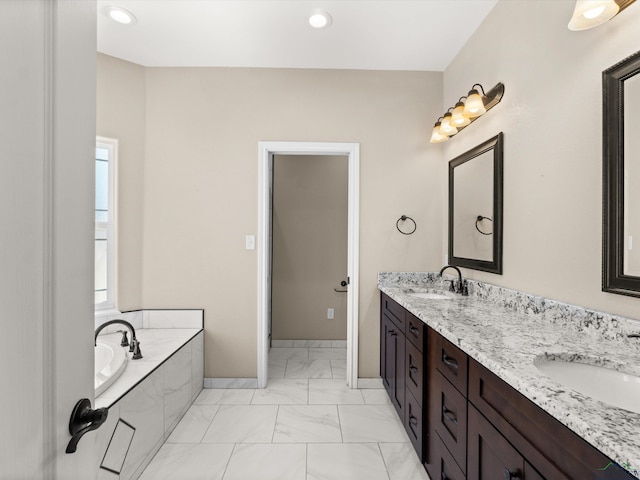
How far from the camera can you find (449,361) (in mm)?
1362

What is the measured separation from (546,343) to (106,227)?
2.94 meters

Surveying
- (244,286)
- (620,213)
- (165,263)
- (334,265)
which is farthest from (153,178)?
(620,213)

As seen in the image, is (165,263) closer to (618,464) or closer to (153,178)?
(153,178)

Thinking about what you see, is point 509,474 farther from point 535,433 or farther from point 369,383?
point 369,383

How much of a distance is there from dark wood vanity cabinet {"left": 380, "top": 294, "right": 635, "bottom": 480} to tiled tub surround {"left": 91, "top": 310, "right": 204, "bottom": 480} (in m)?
1.41

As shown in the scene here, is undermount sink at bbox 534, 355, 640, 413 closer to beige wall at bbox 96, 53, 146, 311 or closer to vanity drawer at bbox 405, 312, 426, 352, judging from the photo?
vanity drawer at bbox 405, 312, 426, 352

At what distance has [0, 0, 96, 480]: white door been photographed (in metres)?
0.44

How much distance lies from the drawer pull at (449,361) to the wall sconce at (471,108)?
151 cm

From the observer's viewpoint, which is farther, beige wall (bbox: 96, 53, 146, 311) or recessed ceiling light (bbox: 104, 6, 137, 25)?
beige wall (bbox: 96, 53, 146, 311)

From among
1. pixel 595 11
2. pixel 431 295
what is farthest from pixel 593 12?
pixel 431 295

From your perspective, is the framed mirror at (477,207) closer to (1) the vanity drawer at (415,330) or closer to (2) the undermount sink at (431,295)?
(2) the undermount sink at (431,295)

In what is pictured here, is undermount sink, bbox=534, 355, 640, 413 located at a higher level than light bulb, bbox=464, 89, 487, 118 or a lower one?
lower

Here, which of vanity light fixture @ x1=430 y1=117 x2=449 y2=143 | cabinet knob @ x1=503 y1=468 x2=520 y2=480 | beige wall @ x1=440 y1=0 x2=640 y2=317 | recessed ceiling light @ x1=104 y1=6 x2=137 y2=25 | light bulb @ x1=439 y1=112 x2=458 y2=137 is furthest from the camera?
vanity light fixture @ x1=430 y1=117 x2=449 y2=143

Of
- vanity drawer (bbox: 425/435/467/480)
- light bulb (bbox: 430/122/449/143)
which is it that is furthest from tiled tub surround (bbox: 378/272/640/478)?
light bulb (bbox: 430/122/449/143)
